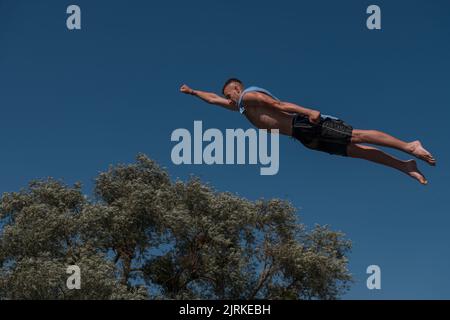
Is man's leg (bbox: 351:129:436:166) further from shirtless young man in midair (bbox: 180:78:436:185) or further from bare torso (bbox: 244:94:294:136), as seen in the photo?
bare torso (bbox: 244:94:294:136)

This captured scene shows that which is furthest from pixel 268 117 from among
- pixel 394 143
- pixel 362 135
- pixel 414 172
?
pixel 414 172

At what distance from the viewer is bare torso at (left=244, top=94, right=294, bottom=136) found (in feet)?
31.7

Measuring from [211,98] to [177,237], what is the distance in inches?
913

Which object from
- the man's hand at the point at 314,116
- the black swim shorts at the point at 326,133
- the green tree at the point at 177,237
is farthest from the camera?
the green tree at the point at 177,237

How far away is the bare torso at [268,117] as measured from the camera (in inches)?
380

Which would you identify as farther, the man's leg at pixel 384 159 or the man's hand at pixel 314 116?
the man's leg at pixel 384 159

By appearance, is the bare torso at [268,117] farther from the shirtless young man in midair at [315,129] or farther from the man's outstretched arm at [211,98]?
the man's outstretched arm at [211,98]

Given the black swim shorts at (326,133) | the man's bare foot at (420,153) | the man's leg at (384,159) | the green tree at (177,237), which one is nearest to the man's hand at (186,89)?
the black swim shorts at (326,133)

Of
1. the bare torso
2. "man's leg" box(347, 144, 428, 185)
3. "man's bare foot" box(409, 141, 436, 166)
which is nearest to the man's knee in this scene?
"man's leg" box(347, 144, 428, 185)

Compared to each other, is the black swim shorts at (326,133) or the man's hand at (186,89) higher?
the man's hand at (186,89)

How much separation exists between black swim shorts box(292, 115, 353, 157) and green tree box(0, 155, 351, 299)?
21.3m
